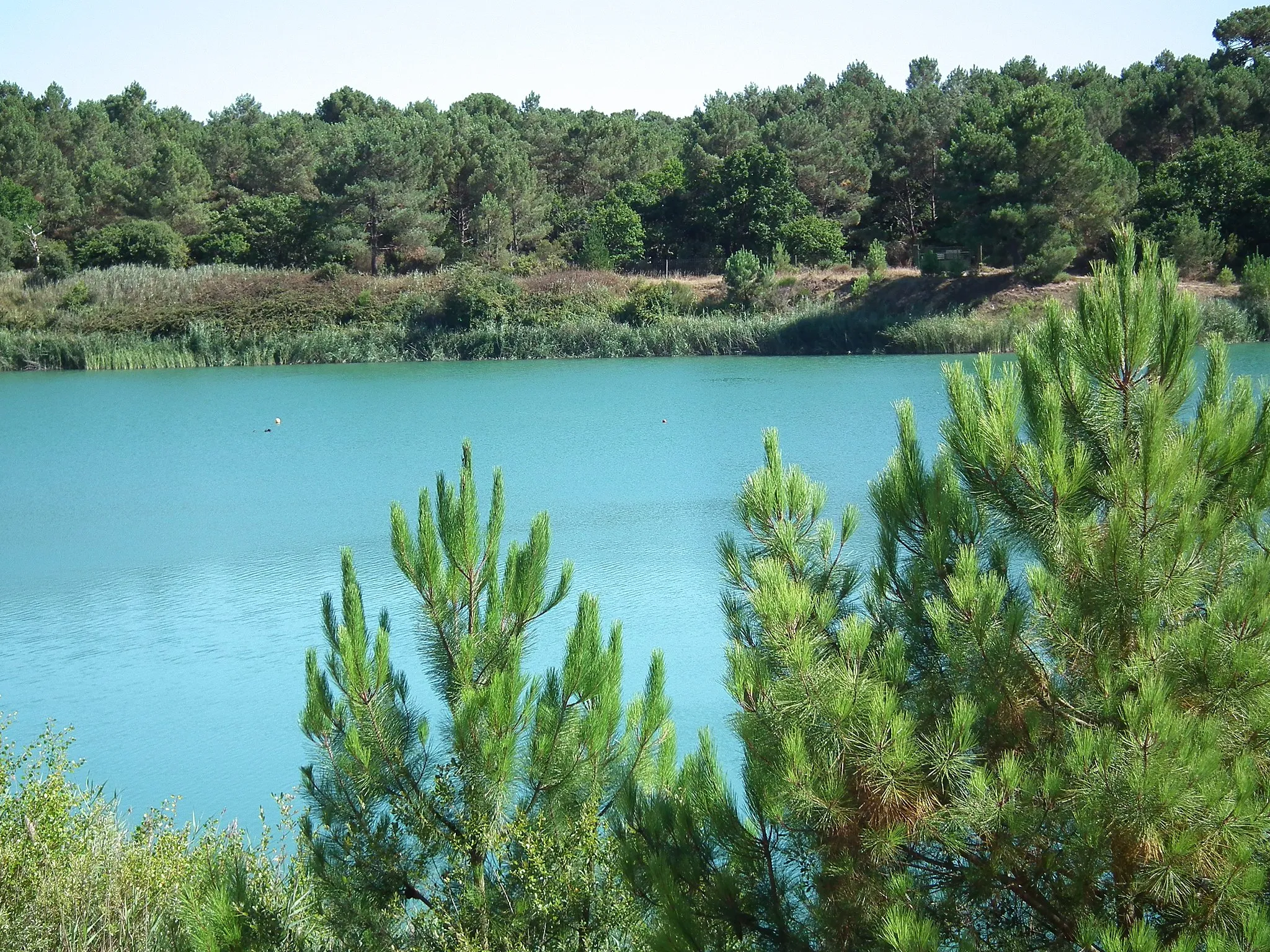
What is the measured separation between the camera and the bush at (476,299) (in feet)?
132

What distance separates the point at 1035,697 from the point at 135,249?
153ft

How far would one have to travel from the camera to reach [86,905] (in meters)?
3.88

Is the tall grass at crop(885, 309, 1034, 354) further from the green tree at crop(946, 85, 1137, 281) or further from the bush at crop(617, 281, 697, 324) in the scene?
the bush at crop(617, 281, 697, 324)

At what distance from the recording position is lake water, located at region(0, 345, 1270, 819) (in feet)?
26.0

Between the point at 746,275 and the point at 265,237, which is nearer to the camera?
the point at 746,275

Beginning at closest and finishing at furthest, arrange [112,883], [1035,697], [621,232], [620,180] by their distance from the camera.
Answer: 1. [1035,697]
2. [112,883]
3. [621,232]
4. [620,180]

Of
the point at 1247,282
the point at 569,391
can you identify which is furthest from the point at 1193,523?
the point at 1247,282

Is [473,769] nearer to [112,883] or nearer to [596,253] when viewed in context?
[112,883]

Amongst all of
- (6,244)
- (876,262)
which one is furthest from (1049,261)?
(6,244)

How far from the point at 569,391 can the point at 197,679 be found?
19.5m

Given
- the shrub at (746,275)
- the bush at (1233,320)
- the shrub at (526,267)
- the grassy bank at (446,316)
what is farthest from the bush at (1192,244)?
the shrub at (526,267)

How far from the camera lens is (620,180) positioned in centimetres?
5384

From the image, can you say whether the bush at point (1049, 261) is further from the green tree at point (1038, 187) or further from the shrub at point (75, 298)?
the shrub at point (75, 298)

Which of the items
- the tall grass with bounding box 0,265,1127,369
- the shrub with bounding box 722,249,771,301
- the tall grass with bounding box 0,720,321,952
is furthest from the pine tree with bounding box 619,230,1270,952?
the shrub with bounding box 722,249,771,301
